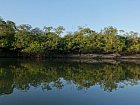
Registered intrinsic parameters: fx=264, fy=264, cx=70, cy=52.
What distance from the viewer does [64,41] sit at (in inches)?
2287

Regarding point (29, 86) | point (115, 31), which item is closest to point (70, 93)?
point (29, 86)

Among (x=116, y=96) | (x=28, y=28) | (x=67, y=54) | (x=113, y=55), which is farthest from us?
(x=113, y=55)

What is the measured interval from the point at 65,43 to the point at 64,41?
55 cm

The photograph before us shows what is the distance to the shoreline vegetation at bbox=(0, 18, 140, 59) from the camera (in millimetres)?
50750

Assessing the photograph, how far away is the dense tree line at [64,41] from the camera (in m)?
50.6

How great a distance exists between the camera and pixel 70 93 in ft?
45.3

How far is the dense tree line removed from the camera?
166 feet

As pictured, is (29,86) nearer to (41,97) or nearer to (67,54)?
(41,97)

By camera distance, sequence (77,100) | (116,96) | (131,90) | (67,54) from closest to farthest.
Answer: (77,100)
(116,96)
(131,90)
(67,54)

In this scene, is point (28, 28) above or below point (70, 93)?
above

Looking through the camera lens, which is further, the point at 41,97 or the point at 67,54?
the point at 67,54

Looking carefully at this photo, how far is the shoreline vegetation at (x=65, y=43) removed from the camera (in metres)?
50.8

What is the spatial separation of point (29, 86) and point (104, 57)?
155 ft

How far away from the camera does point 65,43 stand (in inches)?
2279
